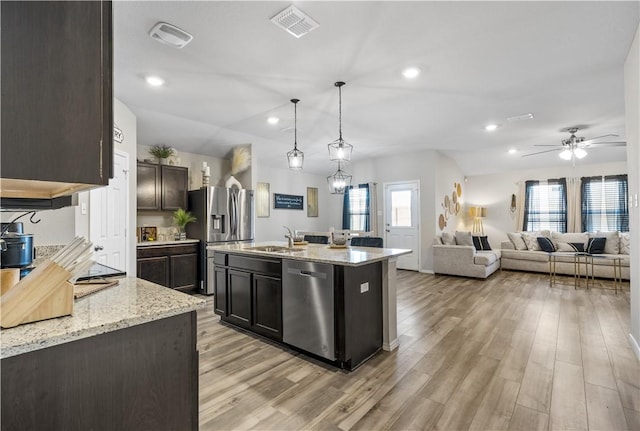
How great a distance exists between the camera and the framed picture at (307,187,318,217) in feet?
26.3

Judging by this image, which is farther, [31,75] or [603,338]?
[603,338]

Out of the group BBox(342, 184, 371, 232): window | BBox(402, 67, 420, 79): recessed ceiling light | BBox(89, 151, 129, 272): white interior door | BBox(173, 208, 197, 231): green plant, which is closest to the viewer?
BBox(402, 67, 420, 79): recessed ceiling light

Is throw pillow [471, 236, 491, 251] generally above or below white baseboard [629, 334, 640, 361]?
above

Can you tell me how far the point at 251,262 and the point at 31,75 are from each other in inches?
95.4

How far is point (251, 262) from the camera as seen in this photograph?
3.03 metres

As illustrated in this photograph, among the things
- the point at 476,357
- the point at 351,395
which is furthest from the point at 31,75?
the point at 476,357

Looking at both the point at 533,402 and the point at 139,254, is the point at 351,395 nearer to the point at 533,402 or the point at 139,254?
the point at 533,402

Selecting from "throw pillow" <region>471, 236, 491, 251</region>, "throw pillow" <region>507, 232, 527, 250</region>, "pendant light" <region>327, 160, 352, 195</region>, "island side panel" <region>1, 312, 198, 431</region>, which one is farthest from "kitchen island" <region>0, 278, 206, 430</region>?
"throw pillow" <region>507, 232, 527, 250</region>

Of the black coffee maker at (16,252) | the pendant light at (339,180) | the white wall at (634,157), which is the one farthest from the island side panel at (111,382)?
the white wall at (634,157)

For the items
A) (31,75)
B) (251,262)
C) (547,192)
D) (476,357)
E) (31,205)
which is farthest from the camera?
(547,192)

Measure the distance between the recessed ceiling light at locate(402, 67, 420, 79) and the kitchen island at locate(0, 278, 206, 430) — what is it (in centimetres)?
284

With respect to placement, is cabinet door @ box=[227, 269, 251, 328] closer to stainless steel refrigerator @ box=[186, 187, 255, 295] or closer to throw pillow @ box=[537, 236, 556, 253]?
stainless steel refrigerator @ box=[186, 187, 255, 295]

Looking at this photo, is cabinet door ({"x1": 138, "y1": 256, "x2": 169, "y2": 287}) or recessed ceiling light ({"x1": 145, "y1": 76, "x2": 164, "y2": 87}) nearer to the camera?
recessed ceiling light ({"x1": 145, "y1": 76, "x2": 164, "y2": 87})

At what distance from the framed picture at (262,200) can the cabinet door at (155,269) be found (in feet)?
8.07
